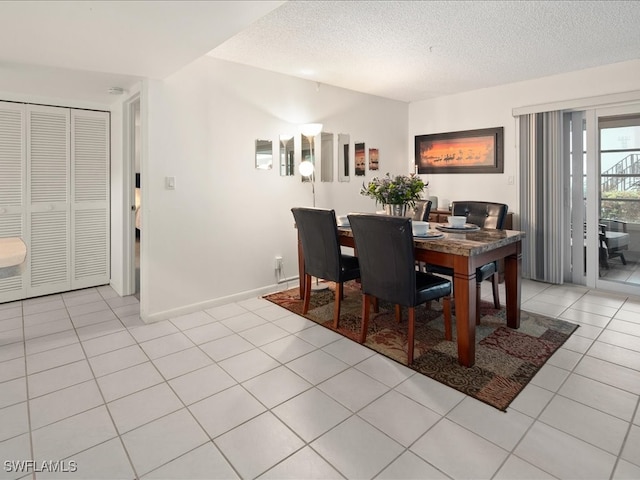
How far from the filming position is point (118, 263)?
4160 millimetres

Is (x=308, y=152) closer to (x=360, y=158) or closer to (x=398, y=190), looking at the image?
(x=360, y=158)

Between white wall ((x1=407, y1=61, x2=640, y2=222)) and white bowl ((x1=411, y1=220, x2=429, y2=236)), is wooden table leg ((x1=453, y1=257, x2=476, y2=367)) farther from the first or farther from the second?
white wall ((x1=407, y1=61, x2=640, y2=222))

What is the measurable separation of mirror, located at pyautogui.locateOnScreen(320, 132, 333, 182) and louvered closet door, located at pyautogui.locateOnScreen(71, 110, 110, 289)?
248 centimetres

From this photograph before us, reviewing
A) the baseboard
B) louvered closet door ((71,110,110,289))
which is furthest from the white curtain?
louvered closet door ((71,110,110,289))

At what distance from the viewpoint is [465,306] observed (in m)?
2.30

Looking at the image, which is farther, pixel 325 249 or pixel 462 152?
pixel 462 152

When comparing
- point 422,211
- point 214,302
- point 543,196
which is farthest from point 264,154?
point 543,196

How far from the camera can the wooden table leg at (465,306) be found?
2289mm

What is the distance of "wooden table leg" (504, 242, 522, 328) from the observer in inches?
113

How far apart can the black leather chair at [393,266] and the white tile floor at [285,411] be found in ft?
1.48

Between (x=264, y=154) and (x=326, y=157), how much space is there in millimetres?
952

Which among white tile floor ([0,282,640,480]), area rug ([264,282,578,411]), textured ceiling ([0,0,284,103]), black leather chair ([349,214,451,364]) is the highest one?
textured ceiling ([0,0,284,103])

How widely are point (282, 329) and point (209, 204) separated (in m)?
1.40

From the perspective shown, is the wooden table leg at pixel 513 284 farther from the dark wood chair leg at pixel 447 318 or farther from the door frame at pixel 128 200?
the door frame at pixel 128 200
